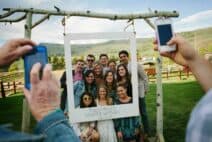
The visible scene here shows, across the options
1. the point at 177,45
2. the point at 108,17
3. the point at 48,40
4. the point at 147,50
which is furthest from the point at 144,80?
the point at 177,45

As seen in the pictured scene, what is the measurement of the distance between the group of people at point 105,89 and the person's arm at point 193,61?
0.83 metres

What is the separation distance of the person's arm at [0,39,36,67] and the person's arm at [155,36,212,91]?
331 mm

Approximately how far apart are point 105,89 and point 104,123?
14 cm

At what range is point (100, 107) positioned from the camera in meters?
1.70

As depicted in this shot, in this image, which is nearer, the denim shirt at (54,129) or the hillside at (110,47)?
the denim shirt at (54,129)

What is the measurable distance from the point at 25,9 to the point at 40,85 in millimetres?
1348

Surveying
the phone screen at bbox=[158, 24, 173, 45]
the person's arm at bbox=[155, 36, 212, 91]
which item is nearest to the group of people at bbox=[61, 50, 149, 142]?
the phone screen at bbox=[158, 24, 173, 45]

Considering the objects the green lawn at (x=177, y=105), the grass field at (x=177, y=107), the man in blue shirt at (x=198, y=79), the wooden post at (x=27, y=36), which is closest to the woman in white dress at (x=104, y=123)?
the wooden post at (x=27, y=36)

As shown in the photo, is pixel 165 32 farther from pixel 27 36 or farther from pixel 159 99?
pixel 159 99

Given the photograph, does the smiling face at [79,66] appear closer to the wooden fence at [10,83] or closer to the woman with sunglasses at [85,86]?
the woman with sunglasses at [85,86]

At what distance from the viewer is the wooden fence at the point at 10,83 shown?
1.86 meters

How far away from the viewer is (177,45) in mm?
843

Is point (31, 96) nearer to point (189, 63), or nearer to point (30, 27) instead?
point (189, 63)

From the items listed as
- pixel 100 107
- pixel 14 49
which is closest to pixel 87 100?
pixel 100 107
